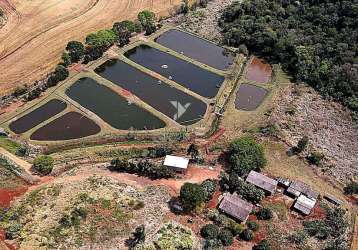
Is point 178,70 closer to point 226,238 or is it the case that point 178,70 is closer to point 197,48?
point 197,48

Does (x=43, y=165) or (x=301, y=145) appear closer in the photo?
(x=43, y=165)

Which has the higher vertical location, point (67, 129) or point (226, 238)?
point (67, 129)

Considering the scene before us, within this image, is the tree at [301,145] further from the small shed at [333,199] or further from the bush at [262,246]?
the bush at [262,246]

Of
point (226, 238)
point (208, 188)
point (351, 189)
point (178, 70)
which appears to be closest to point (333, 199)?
point (351, 189)

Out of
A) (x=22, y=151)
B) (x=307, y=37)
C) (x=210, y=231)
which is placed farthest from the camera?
(x=307, y=37)

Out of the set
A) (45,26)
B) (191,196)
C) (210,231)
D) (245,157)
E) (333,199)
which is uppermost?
(45,26)

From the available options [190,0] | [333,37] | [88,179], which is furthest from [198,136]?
[190,0]

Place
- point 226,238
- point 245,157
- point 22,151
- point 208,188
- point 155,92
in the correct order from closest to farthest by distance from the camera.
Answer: point 226,238 < point 208,188 < point 245,157 < point 22,151 < point 155,92

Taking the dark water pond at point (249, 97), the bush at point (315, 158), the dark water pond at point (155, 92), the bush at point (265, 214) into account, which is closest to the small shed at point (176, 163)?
the dark water pond at point (155, 92)
